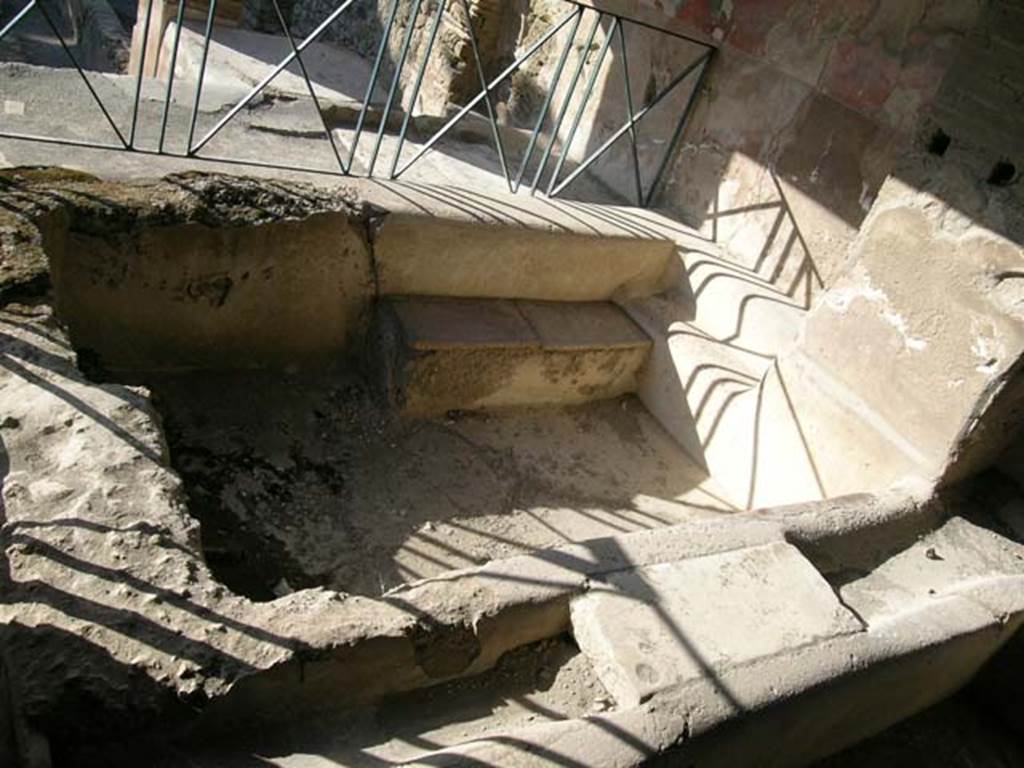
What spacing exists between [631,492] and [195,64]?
563cm

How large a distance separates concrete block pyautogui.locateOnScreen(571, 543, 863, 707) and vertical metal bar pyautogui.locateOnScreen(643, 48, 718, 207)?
321 cm

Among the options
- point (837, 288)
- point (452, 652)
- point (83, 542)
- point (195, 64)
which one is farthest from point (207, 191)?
point (195, 64)

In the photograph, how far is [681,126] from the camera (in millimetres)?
5152

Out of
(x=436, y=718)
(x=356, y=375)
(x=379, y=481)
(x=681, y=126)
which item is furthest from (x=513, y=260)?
(x=436, y=718)

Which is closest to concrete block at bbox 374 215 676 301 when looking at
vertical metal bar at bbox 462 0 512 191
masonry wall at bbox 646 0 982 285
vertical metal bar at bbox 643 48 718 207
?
vertical metal bar at bbox 462 0 512 191

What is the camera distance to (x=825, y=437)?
3.52 m

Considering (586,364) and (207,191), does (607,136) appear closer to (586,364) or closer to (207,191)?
(586,364)

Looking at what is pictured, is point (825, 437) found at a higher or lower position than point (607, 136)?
lower

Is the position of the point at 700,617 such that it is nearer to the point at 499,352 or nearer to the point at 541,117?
the point at 499,352

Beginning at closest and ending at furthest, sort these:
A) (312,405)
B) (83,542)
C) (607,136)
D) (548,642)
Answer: (83,542)
(548,642)
(312,405)
(607,136)

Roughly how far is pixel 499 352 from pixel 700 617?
1.89m

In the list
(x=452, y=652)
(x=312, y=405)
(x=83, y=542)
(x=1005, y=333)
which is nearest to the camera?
(x=83, y=542)

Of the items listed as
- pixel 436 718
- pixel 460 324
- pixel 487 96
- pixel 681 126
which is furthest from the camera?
pixel 681 126

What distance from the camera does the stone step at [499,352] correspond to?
378 centimetres
